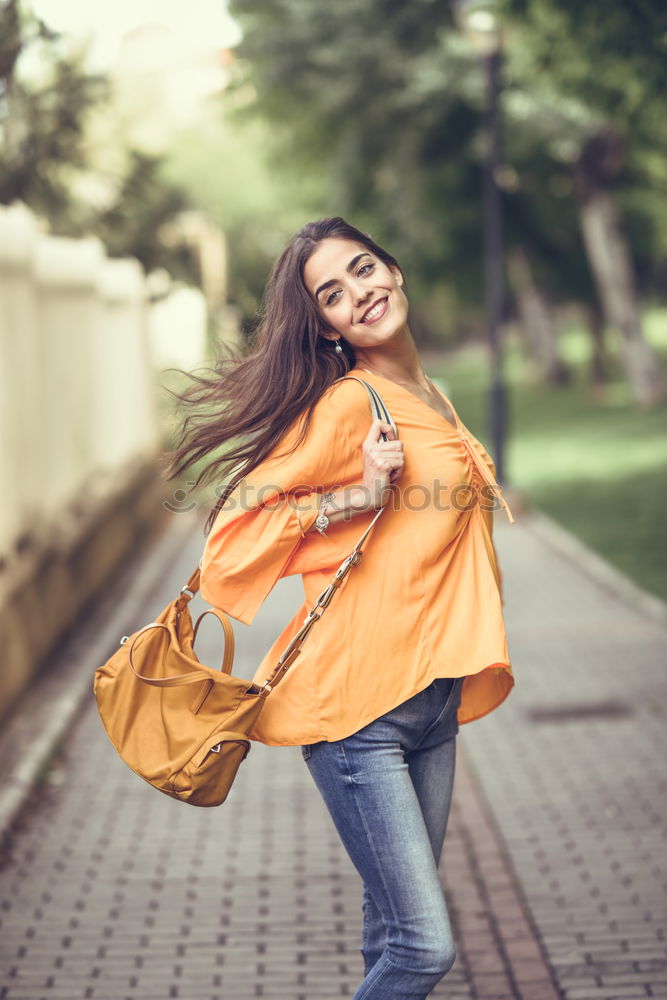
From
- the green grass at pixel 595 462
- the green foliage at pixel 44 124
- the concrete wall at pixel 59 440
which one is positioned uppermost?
the green foliage at pixel 44 124

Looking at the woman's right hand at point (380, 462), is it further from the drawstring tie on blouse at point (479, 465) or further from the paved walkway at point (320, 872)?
the paved walkway at point (320, 872)

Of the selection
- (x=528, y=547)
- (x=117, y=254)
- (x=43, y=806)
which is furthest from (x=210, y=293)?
(x=43, y=806)

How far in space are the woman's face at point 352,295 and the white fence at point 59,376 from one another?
5.20 m

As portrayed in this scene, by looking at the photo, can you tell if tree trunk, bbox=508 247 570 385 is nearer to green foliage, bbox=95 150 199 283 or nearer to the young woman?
green foliage, bbox=95 150 199 283

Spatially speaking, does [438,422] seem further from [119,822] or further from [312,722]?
[119,822]

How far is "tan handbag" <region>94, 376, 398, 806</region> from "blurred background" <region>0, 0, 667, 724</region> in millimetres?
706

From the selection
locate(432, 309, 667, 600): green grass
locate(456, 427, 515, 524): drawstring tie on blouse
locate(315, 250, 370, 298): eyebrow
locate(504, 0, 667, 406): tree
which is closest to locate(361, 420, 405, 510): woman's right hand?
locate(456, 427, 515, 524): drawstring tie on blouse

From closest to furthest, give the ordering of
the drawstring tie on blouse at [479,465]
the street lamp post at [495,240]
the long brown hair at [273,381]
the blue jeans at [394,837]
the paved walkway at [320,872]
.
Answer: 1. the blue jeans at [394,837]
2. the long brown hair at [273,381]
3. the drawstring tie on blouse at [479,465]
4. the paved walkway at [320,872]
5. the street lamp post at [495,240]

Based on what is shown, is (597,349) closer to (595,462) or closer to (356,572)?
(595,462)

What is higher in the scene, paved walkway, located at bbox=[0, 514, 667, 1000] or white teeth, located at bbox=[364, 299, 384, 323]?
white teeth, located at bbox=[364, 299, 384, 323]

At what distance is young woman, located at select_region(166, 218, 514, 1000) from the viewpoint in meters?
2.71

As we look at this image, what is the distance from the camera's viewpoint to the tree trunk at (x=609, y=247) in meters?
22.5

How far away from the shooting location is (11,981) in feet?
13.5

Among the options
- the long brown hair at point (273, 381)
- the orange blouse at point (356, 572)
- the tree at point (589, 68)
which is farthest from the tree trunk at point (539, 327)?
the orange blouse at point (356, 572)
